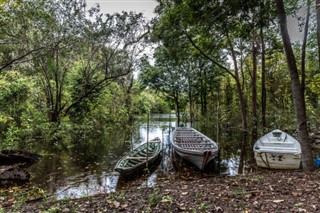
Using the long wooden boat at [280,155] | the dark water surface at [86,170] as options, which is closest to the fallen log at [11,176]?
the dark water surface at [86,170]

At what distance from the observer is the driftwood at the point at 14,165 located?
612 cm

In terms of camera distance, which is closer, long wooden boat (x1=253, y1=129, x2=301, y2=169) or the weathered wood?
long wooden boat (x1=253, y1=129, x2=301, y2=169)

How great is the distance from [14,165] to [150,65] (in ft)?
55.7

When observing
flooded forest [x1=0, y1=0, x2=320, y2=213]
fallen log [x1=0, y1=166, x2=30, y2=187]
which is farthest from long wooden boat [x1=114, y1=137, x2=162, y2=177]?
fallen log [x1=0, y1=166, x2=30, y2=187]

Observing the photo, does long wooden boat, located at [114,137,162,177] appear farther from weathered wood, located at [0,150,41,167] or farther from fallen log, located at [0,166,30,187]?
weathered wood, located at [0,150,41,167]

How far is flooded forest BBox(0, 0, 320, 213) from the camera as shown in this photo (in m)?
4.28

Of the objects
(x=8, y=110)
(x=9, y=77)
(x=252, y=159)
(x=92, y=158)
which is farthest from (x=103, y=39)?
(x=252, y=159)

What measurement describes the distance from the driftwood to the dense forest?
4.82 ft

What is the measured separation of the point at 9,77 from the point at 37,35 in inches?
221

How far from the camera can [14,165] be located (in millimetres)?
7762

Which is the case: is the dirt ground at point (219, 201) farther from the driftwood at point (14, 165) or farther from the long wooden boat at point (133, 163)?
the driftwood at point (14, 165)

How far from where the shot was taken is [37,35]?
11062mm

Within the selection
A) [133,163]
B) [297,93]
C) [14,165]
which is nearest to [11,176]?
[14,165]

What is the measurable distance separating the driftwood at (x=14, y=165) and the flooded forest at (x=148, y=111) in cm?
3
